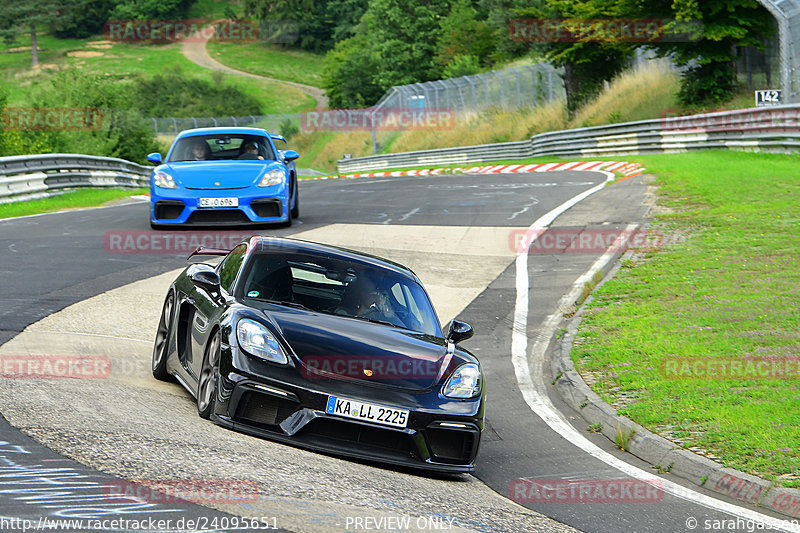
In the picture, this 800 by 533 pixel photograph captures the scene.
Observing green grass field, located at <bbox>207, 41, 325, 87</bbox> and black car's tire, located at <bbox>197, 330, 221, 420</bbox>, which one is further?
green grass field, located at <bbox>207, 41, 325, 87</bbox>

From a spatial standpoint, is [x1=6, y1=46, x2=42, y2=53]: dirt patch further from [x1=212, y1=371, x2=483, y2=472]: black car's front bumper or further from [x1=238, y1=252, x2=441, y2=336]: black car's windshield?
[x1=212, y1=371, x2=483, y2=472]: black car's front bumper

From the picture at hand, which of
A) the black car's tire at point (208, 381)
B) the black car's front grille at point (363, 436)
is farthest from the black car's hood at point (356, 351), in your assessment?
the black car's tire at point (208, 381)

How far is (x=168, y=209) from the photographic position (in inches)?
627

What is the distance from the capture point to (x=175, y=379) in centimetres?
795

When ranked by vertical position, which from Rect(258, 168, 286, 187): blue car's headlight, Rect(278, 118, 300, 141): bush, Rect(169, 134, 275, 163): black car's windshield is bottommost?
Rect(258, 168, 286, 187): blue car's headlight

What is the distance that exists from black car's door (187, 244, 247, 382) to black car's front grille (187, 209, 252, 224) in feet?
26.9

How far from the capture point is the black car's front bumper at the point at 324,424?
5.92 m

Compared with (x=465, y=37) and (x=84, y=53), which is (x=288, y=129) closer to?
(x=465, y=37)

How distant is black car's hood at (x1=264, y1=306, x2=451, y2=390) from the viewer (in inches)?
242

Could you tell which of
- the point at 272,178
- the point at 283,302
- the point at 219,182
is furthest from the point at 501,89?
the point at 283,302

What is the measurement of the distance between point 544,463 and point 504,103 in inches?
1873

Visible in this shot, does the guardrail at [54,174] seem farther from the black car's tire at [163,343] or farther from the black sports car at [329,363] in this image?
the black sports car at [329,363]

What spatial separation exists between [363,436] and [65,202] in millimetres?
20034

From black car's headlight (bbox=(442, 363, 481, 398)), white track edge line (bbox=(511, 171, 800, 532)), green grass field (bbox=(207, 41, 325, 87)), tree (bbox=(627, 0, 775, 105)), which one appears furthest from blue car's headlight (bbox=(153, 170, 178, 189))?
green grass field (bbox=(207, 41, 325, 87))
